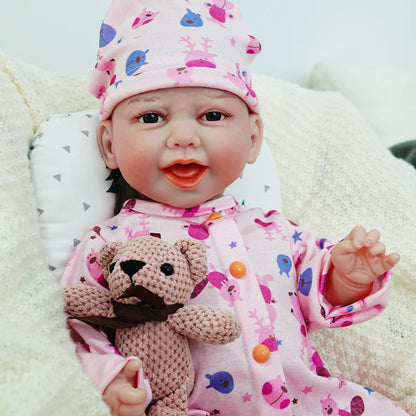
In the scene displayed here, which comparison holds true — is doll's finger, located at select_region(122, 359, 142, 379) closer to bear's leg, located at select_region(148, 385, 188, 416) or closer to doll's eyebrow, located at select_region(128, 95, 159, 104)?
bear's leg, located at select_region(148, 385, 188, 416)

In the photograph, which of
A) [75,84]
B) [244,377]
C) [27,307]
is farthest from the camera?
[75,84]

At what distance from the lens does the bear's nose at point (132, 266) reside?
0.70 metres

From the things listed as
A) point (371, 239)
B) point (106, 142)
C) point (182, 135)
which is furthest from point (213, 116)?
point (371, 239)

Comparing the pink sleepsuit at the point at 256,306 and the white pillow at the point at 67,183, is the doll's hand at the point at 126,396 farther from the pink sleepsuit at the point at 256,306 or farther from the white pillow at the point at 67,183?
the white pillow at the point at 67,183

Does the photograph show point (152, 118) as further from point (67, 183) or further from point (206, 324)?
point (206, 324)

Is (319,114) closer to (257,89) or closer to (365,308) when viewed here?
(257,89)

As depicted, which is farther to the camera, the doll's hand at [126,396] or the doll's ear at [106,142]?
the doll's ear at [106,142]

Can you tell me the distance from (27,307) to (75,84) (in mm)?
673

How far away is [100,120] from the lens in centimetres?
102

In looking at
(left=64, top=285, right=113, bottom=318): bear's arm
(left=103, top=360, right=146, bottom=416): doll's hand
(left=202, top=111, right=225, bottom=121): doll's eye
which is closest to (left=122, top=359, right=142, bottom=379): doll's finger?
(left=103, top=360, right=146, bottom=416): doll's hand

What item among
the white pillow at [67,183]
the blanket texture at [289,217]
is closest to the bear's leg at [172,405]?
the blanket texture at [289,217]

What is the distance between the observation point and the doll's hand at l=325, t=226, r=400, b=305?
32.8 inches

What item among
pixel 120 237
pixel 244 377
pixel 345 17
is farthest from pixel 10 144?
pixel 345 17

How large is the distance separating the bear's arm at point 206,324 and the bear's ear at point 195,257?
0.15ft
